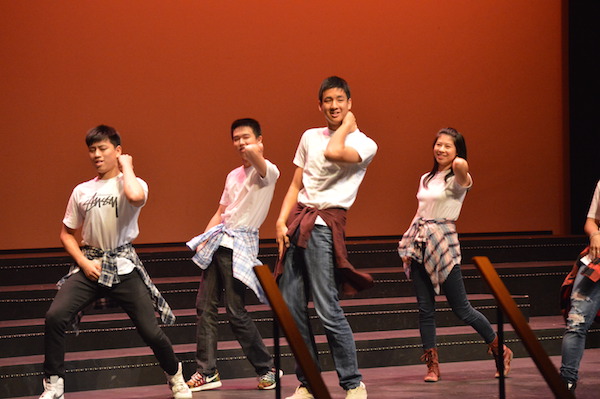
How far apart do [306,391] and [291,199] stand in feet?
2.95

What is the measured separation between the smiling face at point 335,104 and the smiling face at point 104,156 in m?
1.08

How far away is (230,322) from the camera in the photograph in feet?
15.0

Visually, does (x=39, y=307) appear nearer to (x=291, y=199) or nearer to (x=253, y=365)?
(x=253, y=365)

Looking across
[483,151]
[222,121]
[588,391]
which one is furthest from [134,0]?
[588,391]

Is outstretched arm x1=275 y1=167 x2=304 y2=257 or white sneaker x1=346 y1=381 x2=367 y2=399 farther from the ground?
outstretched arm x1=275 y1=167 x2=304 y2=257

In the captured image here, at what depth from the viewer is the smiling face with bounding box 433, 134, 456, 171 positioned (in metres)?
4.83

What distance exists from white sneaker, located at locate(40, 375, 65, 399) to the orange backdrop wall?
3.32 m

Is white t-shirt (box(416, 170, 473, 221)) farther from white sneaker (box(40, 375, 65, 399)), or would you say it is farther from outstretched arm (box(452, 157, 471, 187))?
white sneaker (box(40, 375, 65, 399))

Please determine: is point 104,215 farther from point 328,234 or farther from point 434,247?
point 434,247

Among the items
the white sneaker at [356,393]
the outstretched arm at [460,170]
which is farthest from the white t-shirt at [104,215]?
the outstretched arm at [460,170]

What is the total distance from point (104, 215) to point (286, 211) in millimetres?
905

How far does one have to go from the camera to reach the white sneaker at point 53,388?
398 centimetres

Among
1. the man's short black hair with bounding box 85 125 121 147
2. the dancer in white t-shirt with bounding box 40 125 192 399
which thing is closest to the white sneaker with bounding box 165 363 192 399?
the dancer in white t-shirt with bounding box 40 125 192 399

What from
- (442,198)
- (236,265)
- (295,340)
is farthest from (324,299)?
(295,340)
